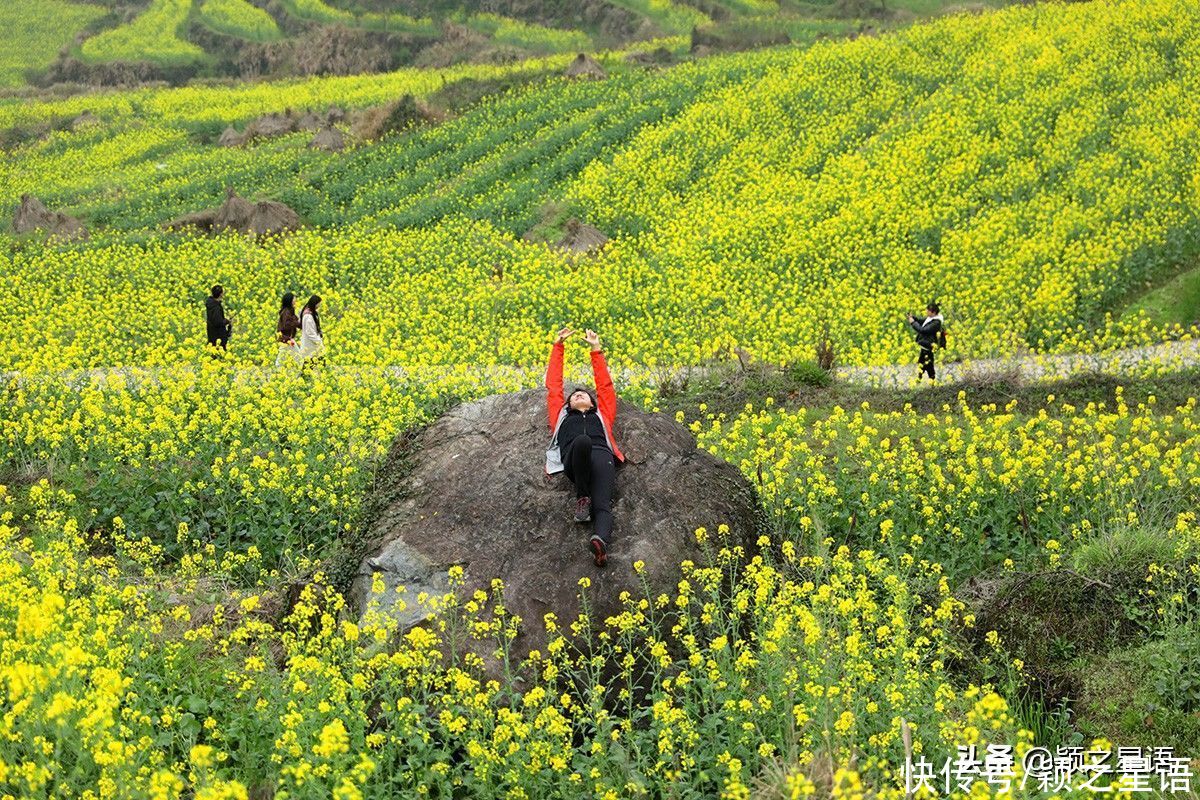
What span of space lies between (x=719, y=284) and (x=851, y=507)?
37.2ft

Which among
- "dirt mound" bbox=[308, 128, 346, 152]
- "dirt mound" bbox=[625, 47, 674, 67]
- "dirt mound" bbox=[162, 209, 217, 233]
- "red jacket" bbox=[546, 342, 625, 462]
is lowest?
"red jacket" bbox=[546, 342, 625, 462]

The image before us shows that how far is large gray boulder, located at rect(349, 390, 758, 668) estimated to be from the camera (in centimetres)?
841

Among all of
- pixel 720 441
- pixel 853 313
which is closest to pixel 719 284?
pixel 853 313

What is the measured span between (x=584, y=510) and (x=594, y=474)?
29cm

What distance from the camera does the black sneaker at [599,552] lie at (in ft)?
27.3

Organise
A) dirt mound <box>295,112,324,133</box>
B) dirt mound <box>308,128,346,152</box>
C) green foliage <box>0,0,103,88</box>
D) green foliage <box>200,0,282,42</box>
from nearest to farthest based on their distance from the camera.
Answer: dirt mound <box>308,128,346,152</box>, dirt mound <box>295,112,324,133</box>, green foliage <box>0,0,103,88</box>, green foliage <box>200,0,282,42</box>

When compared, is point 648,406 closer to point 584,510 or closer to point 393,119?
point 584,510

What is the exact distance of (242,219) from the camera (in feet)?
100

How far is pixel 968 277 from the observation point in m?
22.6

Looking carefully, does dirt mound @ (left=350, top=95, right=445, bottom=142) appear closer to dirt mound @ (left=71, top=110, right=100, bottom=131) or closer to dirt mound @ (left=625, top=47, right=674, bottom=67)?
dirt mound @ (left=625, top=47, right=674, bottom=67)

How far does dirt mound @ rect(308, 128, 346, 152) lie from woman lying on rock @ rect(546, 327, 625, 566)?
101 feet

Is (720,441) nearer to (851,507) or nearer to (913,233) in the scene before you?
(851,507)

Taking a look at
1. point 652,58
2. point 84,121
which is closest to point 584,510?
point 652,58

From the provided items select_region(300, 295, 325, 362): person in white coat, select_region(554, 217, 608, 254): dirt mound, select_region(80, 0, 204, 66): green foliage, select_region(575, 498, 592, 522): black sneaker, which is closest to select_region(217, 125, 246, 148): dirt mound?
select_region(554, 217, 608, 254): dirt mound
